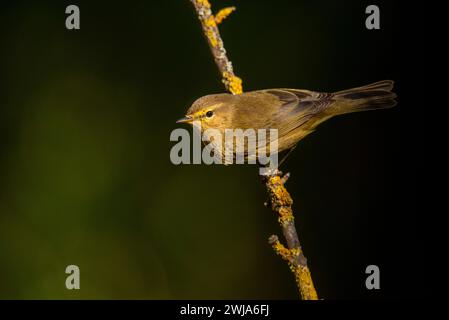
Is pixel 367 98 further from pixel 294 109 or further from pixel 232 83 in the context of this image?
pixel 232 83

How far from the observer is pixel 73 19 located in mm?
4434

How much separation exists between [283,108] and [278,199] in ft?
2.73

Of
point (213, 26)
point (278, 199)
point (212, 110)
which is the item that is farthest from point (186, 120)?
point (278, 199)

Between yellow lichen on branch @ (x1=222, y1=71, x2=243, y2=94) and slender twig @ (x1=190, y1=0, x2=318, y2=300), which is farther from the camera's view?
yellow lichen on branch @ (x1=222, y1=71, x2=243, y2=94)

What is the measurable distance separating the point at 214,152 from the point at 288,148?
1.81 ft

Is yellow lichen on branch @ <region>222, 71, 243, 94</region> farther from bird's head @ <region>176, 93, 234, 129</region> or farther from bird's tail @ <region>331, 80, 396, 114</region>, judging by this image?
bird's tail @ <region>331, 80, 396, 114</region>

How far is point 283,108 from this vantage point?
373 cm

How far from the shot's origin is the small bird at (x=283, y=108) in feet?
11.9

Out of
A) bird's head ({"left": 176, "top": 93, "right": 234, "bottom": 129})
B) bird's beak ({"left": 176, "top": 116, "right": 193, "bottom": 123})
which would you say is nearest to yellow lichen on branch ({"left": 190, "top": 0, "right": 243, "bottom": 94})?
bird's head ({"left": 176, "top": 93, "right": 234, "bottom": 129})

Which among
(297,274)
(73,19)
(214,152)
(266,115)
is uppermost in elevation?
(73,19)

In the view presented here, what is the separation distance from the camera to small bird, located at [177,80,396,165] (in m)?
3.62

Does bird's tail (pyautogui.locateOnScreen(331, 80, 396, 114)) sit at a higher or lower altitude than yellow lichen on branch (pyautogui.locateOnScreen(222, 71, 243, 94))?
lower

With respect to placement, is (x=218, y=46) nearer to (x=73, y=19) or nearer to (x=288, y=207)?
(x=288, y=207)

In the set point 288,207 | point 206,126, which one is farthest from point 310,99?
point 288,207
